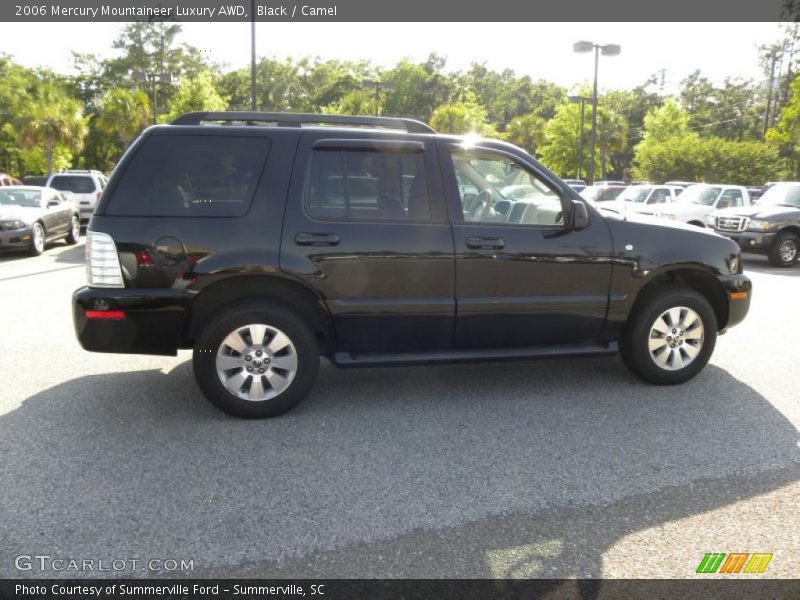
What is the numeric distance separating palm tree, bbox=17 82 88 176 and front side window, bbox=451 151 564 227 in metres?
39.1

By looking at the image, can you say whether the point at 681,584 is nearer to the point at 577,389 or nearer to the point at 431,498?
the point at 431,498

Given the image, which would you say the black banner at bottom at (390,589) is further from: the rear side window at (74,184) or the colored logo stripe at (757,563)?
the rear side window at (74,184)

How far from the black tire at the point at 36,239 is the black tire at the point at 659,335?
486 inches

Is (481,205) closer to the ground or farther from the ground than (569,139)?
closer to the ground

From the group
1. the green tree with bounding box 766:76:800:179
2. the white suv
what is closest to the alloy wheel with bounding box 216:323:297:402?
the white suv

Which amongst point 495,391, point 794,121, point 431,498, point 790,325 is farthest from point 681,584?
point 794,121

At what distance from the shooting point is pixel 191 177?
437 centimetres

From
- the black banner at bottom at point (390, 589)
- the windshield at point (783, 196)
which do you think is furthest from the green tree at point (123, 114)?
the black banner at bottom at point (390, 589)

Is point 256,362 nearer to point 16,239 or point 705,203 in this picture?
point 16,239

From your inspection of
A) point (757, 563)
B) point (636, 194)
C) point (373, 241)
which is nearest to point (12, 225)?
point (373, 241)

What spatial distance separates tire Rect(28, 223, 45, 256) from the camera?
13242 millimetres

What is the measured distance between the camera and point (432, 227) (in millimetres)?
4637

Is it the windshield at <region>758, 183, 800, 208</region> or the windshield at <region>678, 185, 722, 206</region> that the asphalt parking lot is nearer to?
the windshield at <region>758, 183, 800, 208</region>

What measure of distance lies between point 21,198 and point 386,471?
13735 mm
